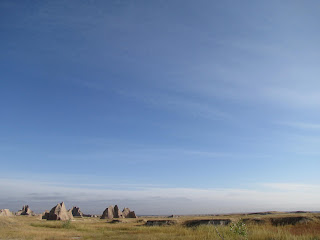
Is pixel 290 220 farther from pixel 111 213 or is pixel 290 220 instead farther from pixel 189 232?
pixel 111 213

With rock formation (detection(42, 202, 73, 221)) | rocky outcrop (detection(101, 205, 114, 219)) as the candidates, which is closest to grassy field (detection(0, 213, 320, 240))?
rock formation (detection(42, 202, 73, 221))

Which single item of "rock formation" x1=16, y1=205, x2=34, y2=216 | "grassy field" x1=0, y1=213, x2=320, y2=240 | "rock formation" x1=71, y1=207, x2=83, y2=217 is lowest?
"rock formation" x1=71, y1=207, x2=83, y2=217

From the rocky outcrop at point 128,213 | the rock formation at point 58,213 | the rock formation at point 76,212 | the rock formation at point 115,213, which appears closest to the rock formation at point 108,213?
the rock formation at point 115,213

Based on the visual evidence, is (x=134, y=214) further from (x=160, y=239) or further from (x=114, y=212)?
(x=160, y=239)

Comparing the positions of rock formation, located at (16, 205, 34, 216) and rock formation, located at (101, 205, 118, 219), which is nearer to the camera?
rock formation, located at (101, 205, 118, 219)

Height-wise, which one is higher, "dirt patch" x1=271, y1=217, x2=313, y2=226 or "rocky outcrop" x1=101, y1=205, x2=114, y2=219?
"dirt patch" x1=271, y1=217, x2=313, y2=226

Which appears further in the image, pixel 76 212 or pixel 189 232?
pixel 76 212

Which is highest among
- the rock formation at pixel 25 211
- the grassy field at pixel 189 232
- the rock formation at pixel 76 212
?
the grassy field at pixel 189 232

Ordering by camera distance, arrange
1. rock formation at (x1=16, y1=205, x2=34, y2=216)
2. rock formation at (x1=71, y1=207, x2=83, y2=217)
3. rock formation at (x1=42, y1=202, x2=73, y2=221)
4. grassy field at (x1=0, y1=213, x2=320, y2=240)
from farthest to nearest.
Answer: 1. rock formation at (x1=71, y1=207, x2=83, y2=217)
2. rock formation at (x1=16, y1=205, x2=34, y2=216)
3. rock formation at (x1=42, y1=202, x2=73, y2=221)
4. grassy field at (x1=0, y1=213, x2=320, y2=240)

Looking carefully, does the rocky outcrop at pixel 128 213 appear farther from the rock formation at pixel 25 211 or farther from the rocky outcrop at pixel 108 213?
the rock formation at pixel 25 211

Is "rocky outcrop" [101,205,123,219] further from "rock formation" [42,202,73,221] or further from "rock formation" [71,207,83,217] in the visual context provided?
"rock formation" [71,207,83,217]

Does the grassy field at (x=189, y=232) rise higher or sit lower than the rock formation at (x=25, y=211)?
higher

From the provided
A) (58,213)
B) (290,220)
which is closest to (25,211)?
(58,213)

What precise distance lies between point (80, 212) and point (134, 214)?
27.4m
